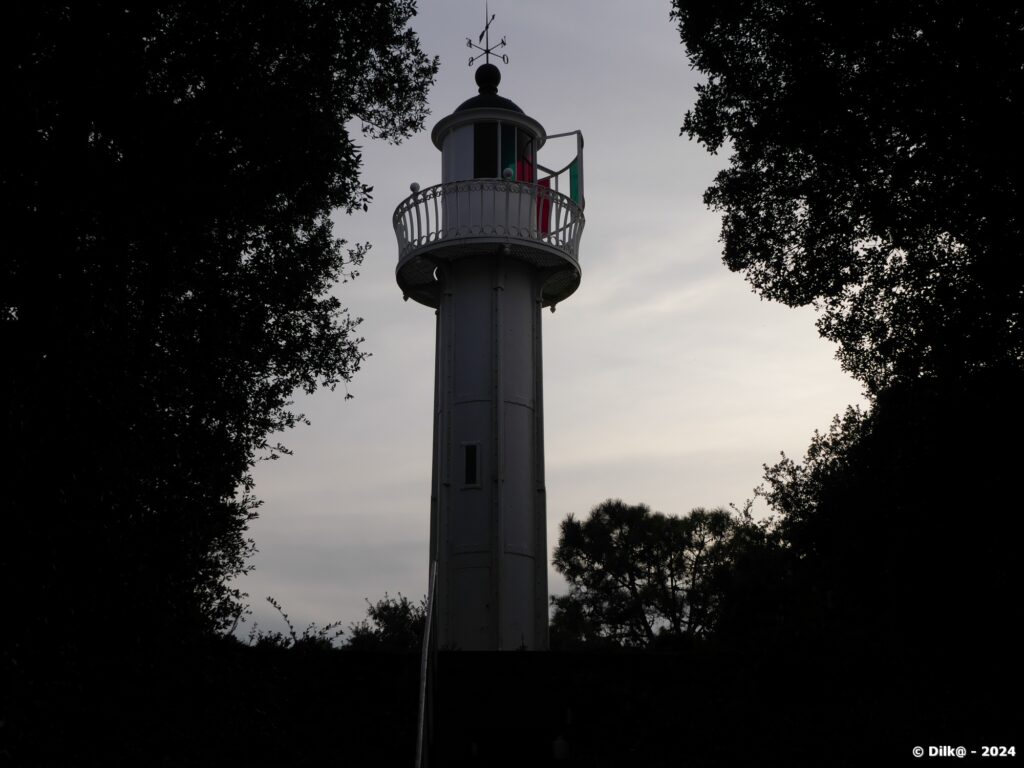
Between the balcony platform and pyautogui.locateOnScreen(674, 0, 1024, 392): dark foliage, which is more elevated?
the balcony platform

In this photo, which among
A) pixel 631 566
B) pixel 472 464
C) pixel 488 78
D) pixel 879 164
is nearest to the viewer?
pixel 879 164

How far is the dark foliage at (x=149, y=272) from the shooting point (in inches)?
275

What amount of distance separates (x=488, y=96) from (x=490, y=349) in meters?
4.98

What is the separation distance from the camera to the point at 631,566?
39156 millimetres

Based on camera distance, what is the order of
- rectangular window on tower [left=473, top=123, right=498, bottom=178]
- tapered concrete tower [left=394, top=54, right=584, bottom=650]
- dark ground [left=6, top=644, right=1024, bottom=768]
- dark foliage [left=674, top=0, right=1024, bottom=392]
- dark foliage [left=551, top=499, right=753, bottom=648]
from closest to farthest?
dark ground [left=6, top=644, right=1024, bottom=768]
dark foliage [left=674, top=0, right=1024, bottom=392]
tapered concrete tower [left=394, top=54, right=584, bottom=650]
rectangular window on tower [left=473, top=123, right=498, bottom=178]
dark foliage [left=551, top=499, right=753, bottom=648]

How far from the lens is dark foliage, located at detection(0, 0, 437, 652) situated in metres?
6.99

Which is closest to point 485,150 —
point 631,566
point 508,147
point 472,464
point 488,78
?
point 508,147

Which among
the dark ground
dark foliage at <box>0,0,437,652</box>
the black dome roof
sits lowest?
the dark ground

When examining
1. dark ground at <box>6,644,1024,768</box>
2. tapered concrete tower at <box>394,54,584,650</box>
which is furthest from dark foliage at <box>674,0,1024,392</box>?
tapered concrete tower at <box>394,54,584,650</box>

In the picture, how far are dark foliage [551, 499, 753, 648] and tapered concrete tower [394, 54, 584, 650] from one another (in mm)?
20756

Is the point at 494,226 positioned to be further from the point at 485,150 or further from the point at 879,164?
the point at 879,164

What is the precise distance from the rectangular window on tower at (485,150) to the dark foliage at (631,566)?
2243 centimetres

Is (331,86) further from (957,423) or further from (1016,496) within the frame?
(1016,496)

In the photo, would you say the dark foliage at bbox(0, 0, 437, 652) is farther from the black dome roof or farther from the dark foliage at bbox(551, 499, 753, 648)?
the dark foliage at bbox(551, 499, 753, 648)
